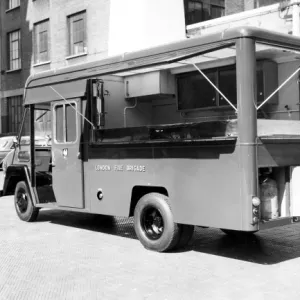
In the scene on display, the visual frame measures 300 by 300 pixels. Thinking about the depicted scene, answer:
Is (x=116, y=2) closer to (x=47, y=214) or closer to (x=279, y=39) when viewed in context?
(x=47, y=214)

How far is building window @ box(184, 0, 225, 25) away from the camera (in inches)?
783

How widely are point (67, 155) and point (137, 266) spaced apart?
9.51 ft

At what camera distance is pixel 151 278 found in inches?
230

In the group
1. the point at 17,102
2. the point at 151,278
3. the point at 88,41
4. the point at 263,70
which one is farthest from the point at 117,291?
the point at 17,102

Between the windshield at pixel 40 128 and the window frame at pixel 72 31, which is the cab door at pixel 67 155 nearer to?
the windshield at pixel 40 128

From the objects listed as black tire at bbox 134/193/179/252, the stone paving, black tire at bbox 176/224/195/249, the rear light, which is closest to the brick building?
the stone paving

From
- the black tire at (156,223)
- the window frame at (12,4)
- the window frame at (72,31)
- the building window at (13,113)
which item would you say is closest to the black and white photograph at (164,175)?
the black tire at (156,223)

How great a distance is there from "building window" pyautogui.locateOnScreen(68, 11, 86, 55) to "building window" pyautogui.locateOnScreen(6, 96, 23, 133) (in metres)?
5.87

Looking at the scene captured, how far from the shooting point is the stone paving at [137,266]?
5.32 meters

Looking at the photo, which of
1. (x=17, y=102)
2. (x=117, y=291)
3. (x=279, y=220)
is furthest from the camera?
(x=17, y=102)

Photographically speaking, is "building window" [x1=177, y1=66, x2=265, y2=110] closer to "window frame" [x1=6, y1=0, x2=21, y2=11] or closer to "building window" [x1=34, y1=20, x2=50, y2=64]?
"building window" [x1=34, y1=20, x2=50, y2=64]

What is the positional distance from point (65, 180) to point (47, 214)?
2.70 meters

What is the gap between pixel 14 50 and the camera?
1147 inches

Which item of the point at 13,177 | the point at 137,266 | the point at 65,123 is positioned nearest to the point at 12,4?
the point at 13,177
